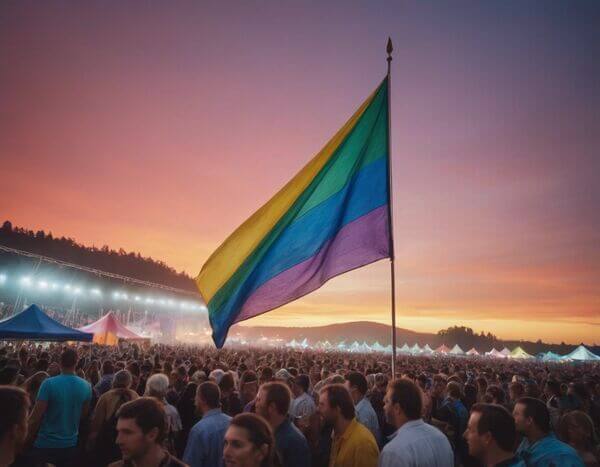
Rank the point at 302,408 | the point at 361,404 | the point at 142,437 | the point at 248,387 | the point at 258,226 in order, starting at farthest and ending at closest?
the point at 248,387
the point at 302,408
the point at 258,226
the point at 361,404
the point at 142,437

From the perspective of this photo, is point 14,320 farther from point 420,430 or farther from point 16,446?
point 420,430

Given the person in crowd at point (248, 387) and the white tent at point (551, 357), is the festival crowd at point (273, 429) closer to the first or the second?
the person in crowd at point (248, 387)

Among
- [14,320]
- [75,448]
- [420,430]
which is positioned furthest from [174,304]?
[420,430]

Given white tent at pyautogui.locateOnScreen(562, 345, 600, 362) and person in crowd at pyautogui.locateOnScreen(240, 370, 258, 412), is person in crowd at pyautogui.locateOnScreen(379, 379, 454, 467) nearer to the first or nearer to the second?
person in crowd at pyautogui.locateOnScreen(240, 370, 258, 412)

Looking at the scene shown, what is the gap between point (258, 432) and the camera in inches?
107

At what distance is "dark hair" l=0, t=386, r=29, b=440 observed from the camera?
8.62 ft

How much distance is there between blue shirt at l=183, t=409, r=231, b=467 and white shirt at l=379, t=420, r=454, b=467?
187 cm

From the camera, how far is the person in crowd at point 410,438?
9.86 feet

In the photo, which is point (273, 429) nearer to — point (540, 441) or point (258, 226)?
point (540, 441)

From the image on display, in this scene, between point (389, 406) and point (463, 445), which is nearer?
point (389, 406)

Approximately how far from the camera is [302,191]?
6.02 meters

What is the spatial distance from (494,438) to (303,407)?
3648 mm

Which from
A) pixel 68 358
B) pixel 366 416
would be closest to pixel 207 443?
pixel 366 416

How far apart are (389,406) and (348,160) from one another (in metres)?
3.65
